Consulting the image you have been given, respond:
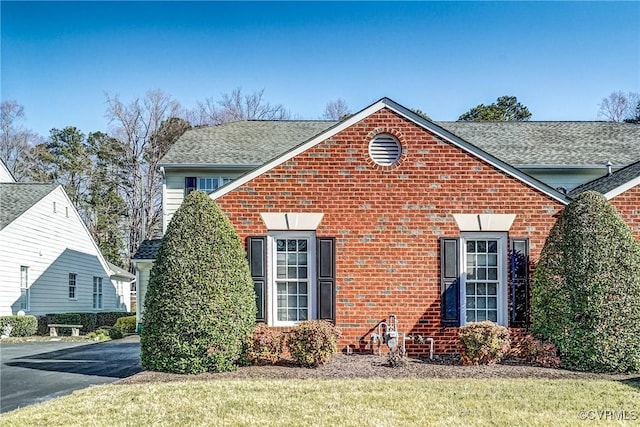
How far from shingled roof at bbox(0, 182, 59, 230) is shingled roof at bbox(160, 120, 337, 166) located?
25.3ft

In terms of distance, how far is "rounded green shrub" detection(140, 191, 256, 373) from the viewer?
1073cm

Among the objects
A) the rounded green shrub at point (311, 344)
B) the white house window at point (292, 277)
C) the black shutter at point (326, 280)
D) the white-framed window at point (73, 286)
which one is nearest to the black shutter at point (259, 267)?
the white house window at point (292, 277)

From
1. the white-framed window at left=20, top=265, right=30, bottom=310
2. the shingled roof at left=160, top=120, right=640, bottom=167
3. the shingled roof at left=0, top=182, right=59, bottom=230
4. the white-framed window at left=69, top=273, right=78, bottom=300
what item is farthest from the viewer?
the white-framed window at left=69, top=273, right=78, bottom=300

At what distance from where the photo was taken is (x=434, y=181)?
41.8 ft

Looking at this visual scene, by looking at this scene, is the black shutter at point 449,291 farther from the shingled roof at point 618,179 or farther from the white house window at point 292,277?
the shingled roof at point 618,179

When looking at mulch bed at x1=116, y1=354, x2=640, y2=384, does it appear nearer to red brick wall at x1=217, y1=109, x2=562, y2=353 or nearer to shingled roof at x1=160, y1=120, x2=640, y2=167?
red brick wall at x1=217, y1=109, x2=562, y2=353

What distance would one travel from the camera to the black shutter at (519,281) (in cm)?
1238

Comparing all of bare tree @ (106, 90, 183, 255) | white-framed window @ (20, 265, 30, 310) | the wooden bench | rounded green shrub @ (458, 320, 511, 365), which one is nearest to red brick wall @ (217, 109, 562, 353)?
Answer: rounded green shrub @ (458, 320, 511, 365)

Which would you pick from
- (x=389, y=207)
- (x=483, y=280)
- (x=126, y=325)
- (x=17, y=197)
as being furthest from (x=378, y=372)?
(x=17, y=197)

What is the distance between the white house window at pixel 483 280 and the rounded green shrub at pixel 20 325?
17055mm

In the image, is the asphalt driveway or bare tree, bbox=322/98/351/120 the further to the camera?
bare tree, bbox=322/98/351/120

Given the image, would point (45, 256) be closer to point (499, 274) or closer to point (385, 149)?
point (385, 149)

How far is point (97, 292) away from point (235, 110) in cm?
1823

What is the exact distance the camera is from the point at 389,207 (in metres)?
12.7
